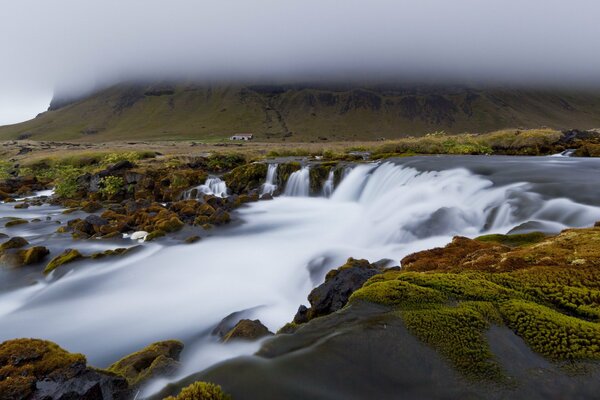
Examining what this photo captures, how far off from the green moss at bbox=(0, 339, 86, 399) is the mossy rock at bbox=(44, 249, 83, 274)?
40.7 feet

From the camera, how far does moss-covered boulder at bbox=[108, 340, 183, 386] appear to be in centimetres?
532

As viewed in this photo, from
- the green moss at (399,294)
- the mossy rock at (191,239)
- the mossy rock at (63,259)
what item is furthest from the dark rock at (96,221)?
the green moss at (399,294)

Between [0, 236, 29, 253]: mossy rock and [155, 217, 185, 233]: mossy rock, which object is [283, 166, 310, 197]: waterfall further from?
[0, 236, 29, 253]: mossy rock

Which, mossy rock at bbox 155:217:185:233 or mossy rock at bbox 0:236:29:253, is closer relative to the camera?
mossy rock at bbox 0:236:29:253

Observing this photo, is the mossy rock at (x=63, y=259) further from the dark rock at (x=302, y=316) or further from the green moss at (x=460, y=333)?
the green moss at (x=460, y=333)

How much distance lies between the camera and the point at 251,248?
61.1 feet

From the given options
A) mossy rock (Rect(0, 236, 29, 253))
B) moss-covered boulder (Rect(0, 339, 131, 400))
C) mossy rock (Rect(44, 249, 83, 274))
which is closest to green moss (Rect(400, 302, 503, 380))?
moss-covered boulder (Rect(0, 339, 131, 400))

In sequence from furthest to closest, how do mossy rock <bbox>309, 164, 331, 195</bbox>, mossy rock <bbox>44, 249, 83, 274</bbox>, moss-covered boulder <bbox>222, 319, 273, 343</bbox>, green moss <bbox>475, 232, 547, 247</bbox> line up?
mossy rock <bbox>309, 164, 331, 195</bbox> < mossy rock <bbox>44, 249, 83, 274</bbox> < green moss <bbox>475, 232, 547, 247</bbox> < moss-covered boulder <bbox>222, 319, 273, 343</bbox>

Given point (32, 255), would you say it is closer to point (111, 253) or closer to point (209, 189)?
point (111, 253)

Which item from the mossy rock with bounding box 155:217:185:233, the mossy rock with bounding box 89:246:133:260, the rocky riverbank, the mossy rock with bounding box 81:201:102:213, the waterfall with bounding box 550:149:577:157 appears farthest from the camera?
the waterfall with bounding box 550:149:577:157

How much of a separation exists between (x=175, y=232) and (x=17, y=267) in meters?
7.38

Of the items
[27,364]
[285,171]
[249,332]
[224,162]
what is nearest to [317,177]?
[285,171]

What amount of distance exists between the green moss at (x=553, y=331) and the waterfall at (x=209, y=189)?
1161 inches

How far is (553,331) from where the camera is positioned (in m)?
4.43
